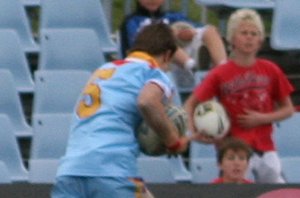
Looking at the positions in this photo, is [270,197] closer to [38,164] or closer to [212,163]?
[212,163]

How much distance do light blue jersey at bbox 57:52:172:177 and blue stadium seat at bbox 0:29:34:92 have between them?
3.00m

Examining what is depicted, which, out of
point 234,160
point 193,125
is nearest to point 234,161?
point 234,160

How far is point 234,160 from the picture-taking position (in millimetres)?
7031

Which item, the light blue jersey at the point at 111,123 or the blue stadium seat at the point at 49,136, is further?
the blue stadium seat at the point at 49,136

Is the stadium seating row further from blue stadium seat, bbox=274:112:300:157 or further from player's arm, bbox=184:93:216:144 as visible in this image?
player's arm, bbox=184:93:216:144

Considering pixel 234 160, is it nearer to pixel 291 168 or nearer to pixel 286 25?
pixel 291 168

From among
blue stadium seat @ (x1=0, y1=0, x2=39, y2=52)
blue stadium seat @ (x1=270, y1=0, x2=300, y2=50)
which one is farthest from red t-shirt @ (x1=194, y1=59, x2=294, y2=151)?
blue stadium seat @ (x1=0, y1=0, x2=39, y2=52)

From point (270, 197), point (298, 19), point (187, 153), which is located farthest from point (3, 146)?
point (298, 19)

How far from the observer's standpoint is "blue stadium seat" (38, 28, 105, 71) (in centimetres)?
867

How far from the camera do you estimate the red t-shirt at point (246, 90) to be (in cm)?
735

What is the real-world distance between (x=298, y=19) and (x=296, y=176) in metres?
1.87

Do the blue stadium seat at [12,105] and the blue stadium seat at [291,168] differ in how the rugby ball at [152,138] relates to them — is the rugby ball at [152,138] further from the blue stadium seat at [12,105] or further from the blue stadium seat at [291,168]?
the blue stadium seat at [12,105]

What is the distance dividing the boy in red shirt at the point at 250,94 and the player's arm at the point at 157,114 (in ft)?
4.78

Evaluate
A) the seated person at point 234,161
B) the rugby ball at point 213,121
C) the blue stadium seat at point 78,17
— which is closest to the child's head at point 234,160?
the seated person at point 234,161
